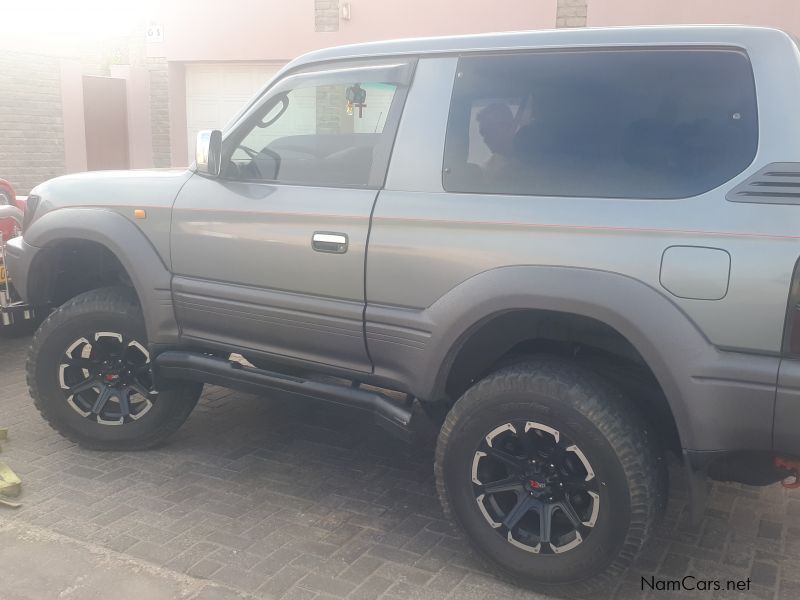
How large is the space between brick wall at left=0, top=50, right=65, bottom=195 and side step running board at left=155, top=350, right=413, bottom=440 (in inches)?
391

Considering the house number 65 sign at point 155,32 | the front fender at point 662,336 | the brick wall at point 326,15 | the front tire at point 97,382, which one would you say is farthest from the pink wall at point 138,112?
the front fender at point 662,336

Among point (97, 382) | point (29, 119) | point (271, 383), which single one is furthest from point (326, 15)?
point (271, 383)

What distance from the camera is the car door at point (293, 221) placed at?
3.40 meters

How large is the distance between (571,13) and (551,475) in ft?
27.9

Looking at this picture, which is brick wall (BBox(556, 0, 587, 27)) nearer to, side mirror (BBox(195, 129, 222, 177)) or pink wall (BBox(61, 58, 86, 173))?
side mirror (BBox(195, 129, 222, 177))

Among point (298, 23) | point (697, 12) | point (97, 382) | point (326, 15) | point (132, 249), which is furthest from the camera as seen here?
point (298, 23)

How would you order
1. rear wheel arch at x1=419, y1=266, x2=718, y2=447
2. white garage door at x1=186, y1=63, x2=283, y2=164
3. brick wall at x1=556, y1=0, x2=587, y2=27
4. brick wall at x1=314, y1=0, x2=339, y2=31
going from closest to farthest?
1. rear wheel arch at x1=419, y1=266, x2=718, y2=447
2. brick wall at x1=556, y1=0, x2=587, y2=27
3. brick wall at x1=314, y1=0, x2=339, y2=31
4. white garage door at x1=186, y1=63, x2=283, y2=164

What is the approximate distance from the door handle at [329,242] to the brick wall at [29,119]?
→ 420 inches

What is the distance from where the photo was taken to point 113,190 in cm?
407

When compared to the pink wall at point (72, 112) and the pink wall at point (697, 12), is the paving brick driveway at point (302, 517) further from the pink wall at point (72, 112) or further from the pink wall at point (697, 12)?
the pink wall at point (72, 112)

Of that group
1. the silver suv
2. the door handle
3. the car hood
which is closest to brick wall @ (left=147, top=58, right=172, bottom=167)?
the car hood

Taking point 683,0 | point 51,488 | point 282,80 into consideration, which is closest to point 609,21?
point 683,0

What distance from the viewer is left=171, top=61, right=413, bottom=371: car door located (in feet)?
11.2

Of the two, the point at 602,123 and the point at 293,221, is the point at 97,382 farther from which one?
the point at 602,123
